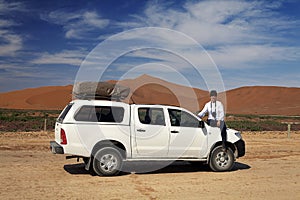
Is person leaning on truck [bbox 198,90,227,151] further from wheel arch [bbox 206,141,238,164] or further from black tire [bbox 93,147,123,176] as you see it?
black tire [bbox 93,147,123,176]

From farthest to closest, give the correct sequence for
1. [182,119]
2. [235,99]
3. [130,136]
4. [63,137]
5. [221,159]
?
[235,99]
[221,159]
[182,119]
[130,136]
[63,137]

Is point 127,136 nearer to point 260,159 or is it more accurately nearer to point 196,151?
point 196,151

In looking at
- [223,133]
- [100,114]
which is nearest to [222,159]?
[223,133]

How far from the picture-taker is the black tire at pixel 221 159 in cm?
1051

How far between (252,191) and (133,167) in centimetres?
394

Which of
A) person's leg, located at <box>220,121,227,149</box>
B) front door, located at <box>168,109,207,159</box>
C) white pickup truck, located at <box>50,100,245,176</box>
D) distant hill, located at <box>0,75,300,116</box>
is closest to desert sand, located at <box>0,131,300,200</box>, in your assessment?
white pickup truck, located at <box>50,100,245,176</box>

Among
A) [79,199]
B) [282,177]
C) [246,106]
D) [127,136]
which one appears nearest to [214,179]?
[282,177]

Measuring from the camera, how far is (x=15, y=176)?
9297 mm

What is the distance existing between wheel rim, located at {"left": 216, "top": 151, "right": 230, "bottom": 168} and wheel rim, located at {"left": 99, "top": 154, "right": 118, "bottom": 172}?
286 centimetres

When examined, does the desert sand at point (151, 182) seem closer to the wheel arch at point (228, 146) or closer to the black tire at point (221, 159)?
the black tire at point (221, 159)

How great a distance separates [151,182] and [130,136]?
1327mm

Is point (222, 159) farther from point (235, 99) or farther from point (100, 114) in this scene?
point (235, 99)

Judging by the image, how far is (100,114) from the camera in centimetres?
960

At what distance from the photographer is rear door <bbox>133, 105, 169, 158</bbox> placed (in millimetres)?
9781
